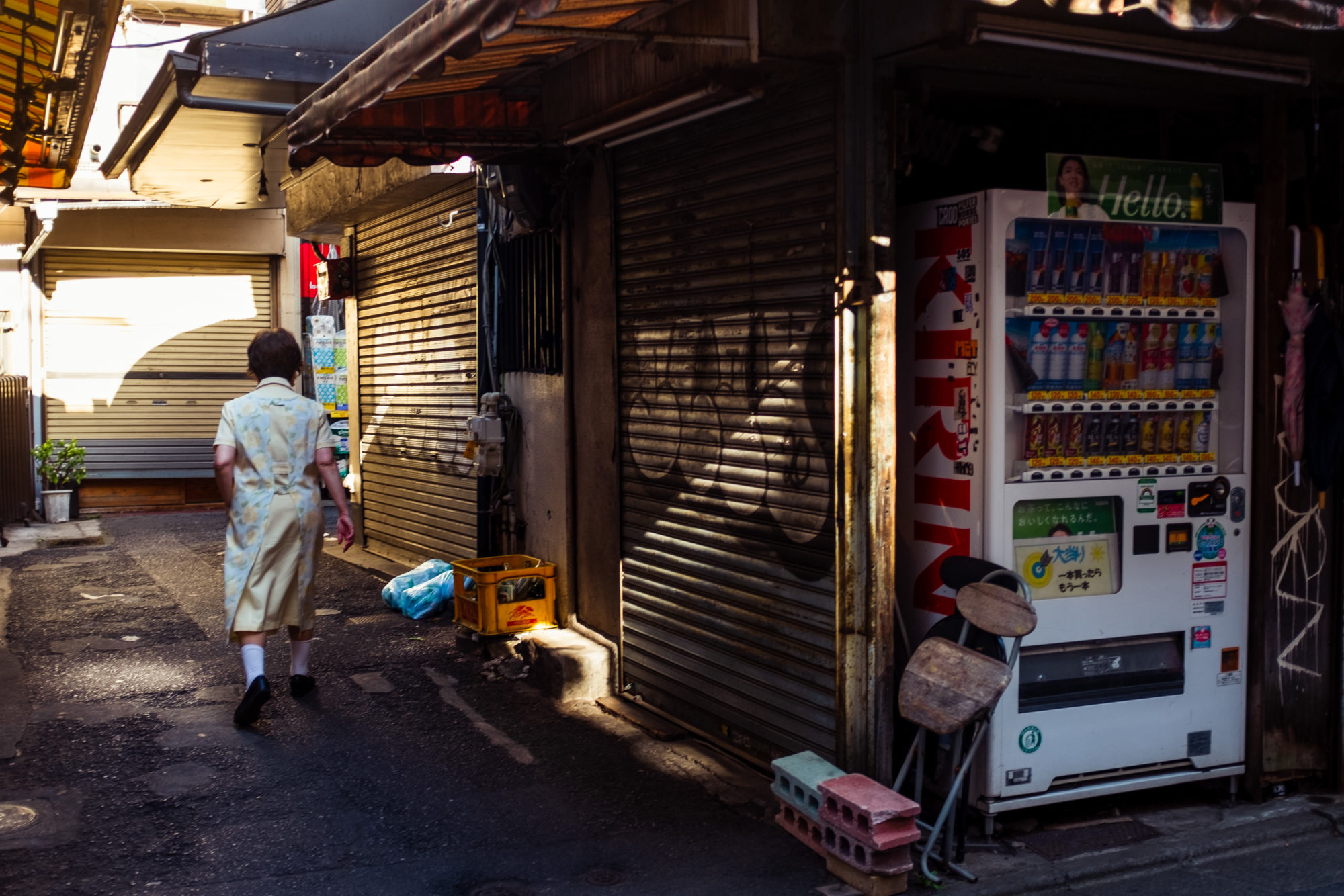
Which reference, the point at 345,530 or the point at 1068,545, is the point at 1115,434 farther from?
the point at 345,530

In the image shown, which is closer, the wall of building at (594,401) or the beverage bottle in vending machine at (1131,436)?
the beverage bottle in vending machine at (1131,436)

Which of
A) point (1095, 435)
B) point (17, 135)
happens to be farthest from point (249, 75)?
point (1095, 435)

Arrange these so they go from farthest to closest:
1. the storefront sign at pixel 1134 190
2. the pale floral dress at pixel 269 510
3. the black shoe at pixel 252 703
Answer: the pale floral dress at pixel 269 510 → the black shoe at pixel 252 703 → the storefront sign at pixel 1134 190

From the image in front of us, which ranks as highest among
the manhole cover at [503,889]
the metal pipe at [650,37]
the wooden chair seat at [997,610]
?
the metal pipe at [650,37]

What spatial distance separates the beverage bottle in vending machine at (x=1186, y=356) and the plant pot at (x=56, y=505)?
588 inches

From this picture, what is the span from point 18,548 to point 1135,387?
12.8 m

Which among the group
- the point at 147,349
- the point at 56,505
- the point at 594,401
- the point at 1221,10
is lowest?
the point at 56,505

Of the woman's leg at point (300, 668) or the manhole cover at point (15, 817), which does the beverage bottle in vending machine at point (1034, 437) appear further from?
the manhole cover at point (15, 817)

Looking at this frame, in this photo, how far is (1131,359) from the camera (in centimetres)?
548

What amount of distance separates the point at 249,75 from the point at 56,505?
939cm

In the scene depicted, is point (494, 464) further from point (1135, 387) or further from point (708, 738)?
point (1135, 387)

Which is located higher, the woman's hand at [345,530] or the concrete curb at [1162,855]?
the woman's hand at [345,530]

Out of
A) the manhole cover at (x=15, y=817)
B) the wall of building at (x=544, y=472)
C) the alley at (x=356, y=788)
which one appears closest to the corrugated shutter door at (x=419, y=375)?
the wall of building at (x=544, y=472)

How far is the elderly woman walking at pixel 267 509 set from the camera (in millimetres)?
6828
